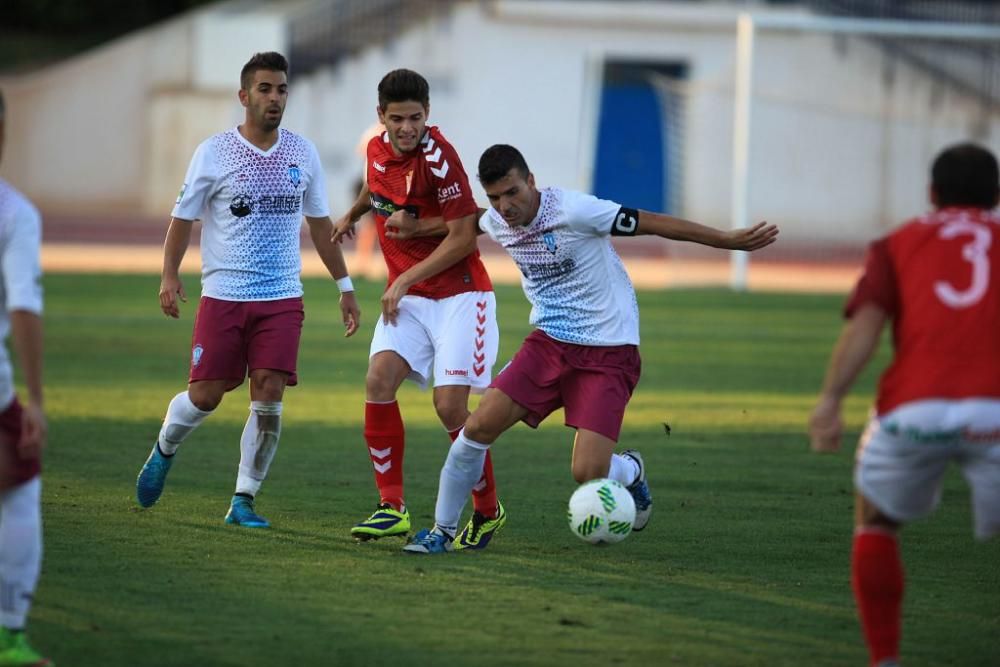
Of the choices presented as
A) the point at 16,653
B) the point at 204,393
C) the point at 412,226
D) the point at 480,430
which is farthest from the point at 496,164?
the point at 16,653

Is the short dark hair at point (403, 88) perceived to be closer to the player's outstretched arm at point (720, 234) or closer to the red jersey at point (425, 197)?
the red jersey at point (425, 197)

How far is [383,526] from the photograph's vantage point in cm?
733

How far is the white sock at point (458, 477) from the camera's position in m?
7.09

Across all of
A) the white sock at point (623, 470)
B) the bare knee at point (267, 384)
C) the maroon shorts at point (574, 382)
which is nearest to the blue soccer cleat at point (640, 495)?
the white sock at point (623, 470)

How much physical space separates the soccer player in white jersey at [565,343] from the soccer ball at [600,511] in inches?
7.3

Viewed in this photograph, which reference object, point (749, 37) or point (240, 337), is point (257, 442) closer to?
point (240, 337)

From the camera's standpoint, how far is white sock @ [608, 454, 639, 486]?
7305 millimetres

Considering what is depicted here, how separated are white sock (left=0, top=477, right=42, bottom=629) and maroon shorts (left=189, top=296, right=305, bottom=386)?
2.64 meters

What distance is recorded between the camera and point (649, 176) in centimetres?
3622

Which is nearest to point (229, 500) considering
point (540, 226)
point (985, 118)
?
point (540, 226)

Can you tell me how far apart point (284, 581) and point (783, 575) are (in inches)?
84.8

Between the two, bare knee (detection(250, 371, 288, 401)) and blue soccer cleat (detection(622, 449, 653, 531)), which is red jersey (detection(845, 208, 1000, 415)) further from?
bare knee (detection(250, 371, 288, 401))

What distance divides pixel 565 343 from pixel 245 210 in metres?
1.72

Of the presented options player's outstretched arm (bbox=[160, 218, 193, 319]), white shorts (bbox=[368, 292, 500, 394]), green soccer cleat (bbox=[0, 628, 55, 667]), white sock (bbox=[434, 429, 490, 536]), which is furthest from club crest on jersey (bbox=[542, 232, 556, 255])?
green soccer cleat (bbox=[0, 628, 55, 667])
